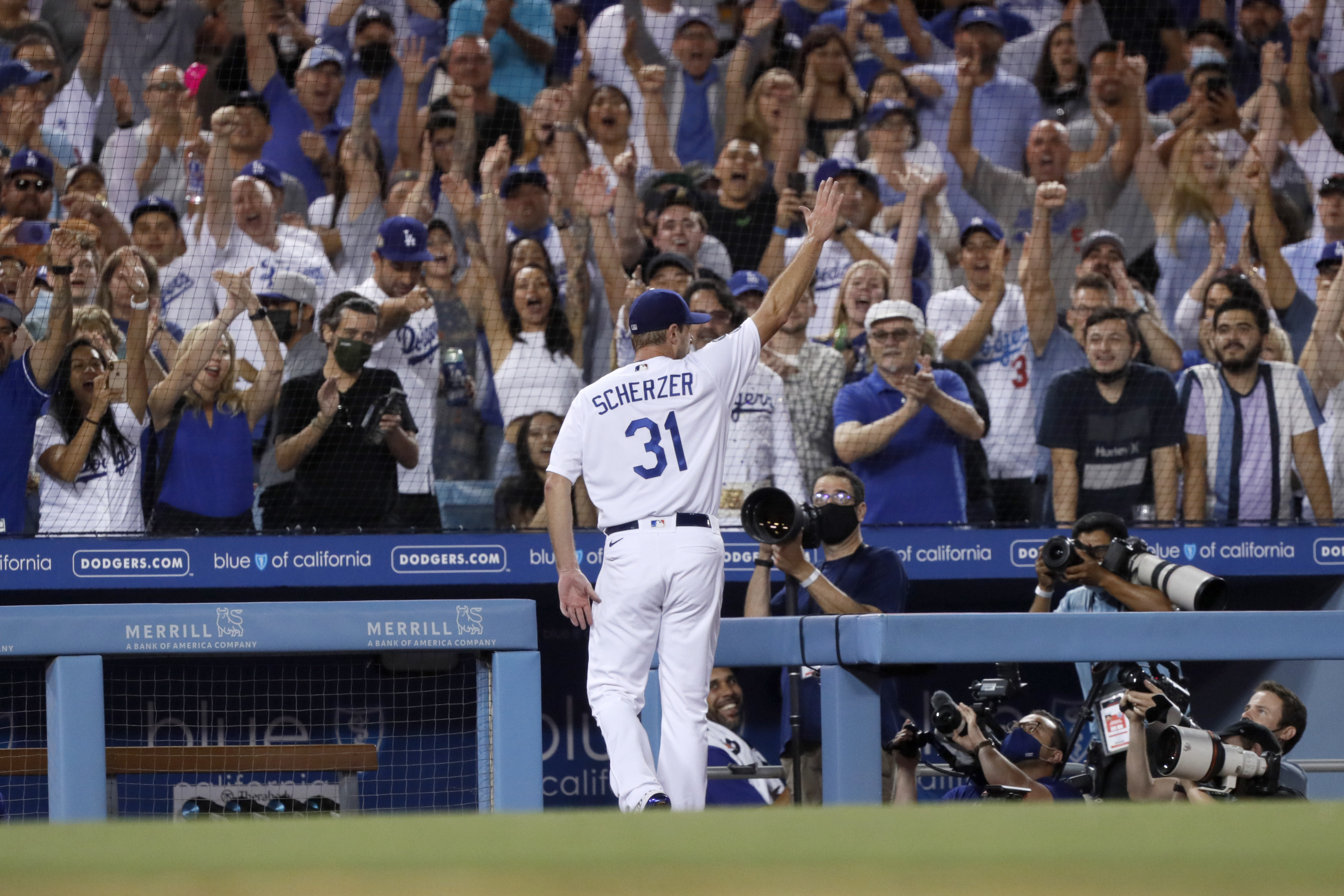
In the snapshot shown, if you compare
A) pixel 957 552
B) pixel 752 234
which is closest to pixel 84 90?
pixel 752 234

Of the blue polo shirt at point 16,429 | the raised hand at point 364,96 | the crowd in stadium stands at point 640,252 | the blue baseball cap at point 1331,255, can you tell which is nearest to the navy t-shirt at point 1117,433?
the crowd in stadium stands at point 640,252

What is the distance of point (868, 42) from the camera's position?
8.84m

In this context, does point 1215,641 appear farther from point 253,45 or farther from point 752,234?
point 253,45

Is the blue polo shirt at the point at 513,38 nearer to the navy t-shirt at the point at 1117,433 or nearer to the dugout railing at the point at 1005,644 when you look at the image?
the navy t-shirt at the point at 1117,433

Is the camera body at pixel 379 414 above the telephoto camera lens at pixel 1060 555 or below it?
above

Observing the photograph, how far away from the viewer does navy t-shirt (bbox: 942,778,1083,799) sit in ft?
15.9

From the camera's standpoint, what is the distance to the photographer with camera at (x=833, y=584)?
4953 mm

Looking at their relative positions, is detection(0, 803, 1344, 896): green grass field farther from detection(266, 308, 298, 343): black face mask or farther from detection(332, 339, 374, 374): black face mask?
detection(266, 308, 298, 343): black face mask

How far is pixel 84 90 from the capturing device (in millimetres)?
8180

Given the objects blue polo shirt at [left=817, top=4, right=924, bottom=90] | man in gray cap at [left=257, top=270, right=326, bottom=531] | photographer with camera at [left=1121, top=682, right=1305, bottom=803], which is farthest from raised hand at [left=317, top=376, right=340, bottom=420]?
photographer with camera at [left=1121, top=682, right=1305, bottom=803]

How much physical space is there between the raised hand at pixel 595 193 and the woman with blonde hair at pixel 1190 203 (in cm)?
284

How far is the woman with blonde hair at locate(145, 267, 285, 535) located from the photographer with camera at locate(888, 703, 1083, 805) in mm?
3492

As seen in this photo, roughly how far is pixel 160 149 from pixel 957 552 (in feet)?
15.0

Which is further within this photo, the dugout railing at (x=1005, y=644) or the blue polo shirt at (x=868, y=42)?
the blue polo shirt at (x=868, y=42)
